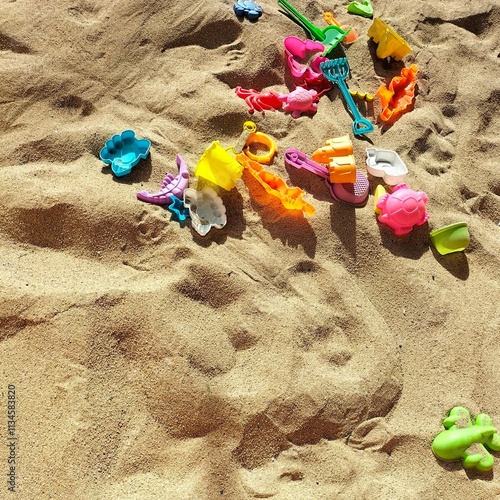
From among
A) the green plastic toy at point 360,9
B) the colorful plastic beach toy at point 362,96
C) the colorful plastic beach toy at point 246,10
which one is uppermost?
the green plastic toy at point 360,9

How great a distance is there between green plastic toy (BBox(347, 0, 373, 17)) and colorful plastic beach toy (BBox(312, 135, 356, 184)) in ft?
2.95

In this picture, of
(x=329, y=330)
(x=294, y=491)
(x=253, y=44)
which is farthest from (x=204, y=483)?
(x=253, y=44)

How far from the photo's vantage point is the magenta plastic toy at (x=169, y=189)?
1.76m

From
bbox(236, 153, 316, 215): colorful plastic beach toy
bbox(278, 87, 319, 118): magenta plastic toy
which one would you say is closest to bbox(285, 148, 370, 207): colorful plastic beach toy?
bbox(236, 153, 316, 215): colorful plastic beach toy

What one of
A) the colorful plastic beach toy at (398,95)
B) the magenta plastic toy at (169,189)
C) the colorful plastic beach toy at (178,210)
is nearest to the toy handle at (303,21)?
the colorful plastic beach toy at (398,95)

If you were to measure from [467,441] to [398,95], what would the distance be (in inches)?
57.6

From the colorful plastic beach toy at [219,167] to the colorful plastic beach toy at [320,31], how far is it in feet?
2.74

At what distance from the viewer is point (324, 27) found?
7.79 ft

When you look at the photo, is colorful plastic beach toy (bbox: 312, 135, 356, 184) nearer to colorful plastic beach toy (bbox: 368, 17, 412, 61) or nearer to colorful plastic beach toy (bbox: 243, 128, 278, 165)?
colorful plastic beach toy (bbox: 243, 128, 278, 165)

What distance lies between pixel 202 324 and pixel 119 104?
3.31 ft

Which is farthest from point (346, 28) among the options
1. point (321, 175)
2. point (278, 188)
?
point (278, 188)

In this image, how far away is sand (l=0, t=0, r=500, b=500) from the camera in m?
1.43

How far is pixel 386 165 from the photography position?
6.46 ft

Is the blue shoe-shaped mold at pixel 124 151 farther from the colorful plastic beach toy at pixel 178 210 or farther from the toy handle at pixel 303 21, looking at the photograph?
the toy handle at pixel 303 21
